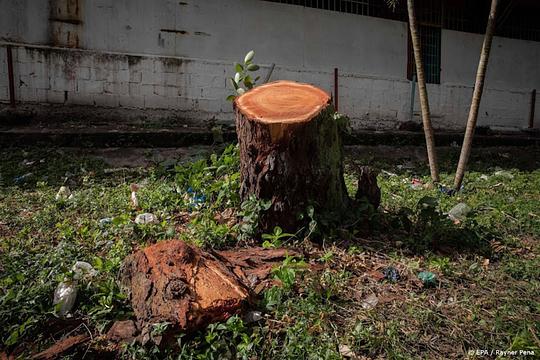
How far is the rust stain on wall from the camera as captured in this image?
6285mm

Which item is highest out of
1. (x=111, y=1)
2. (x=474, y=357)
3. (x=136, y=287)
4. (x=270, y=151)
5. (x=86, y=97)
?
(x=111, y=1)

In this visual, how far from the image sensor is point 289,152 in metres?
2.22

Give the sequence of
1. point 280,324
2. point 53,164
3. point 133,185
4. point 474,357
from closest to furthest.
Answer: point 474,357 → point 280,324 → point 133,185 → point 53,164

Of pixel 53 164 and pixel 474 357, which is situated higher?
pixel 53 164

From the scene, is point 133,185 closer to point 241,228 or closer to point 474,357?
point 241,228

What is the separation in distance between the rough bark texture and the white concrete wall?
5632 mm

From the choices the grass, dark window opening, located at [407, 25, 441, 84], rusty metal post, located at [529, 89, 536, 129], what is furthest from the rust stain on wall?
Result: rusty metal post, located at [529, 89, 536, 129]

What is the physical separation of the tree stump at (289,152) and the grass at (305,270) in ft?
0.41

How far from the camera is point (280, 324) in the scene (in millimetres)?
1625

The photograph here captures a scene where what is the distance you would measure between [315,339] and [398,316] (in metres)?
0.42

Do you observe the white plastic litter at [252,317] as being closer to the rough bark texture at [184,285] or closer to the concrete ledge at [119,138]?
the rough bark texture at [184,285]

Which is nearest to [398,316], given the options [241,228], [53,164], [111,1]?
[241,228]

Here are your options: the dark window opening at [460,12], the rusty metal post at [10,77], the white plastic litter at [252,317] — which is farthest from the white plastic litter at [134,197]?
the dark window opening at [460,12]

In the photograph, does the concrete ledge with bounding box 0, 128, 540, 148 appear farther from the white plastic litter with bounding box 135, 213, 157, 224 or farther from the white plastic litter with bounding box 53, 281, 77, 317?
the white plastic litter with bounding box 53, 281, 77, 317
